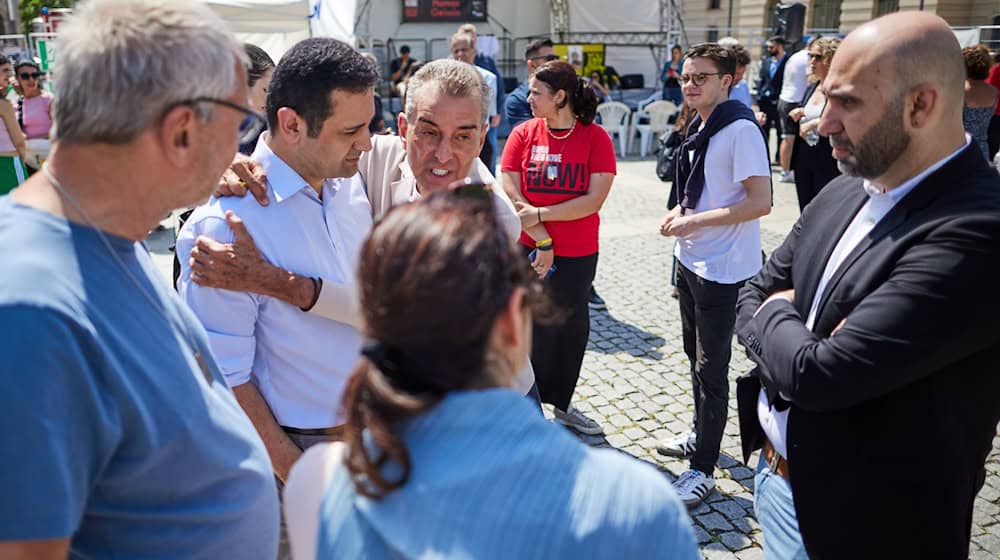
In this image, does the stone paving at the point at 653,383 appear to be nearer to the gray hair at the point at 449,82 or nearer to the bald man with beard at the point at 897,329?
the bald man with beard at the point at 897,329

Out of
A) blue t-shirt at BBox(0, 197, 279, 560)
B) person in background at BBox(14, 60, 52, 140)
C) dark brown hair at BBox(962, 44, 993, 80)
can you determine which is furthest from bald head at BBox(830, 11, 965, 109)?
person in background at BBox(14, 60, 52, 140)

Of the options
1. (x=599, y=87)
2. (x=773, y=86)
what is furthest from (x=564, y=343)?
(x=599, y=87)

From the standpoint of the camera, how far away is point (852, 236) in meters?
1.94

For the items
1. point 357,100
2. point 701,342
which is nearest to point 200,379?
point 357,100

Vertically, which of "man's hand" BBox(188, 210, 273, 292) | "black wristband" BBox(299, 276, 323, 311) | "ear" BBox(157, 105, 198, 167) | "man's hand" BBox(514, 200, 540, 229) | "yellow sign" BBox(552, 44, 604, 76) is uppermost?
"yellow sign" BBox(552, 44, 604, 76)

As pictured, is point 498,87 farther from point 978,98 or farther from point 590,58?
point 590,58

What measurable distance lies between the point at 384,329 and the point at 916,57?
153cm

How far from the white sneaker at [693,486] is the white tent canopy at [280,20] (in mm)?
7063

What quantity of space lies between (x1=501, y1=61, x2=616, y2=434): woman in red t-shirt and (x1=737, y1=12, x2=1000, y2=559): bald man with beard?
2.43 meters

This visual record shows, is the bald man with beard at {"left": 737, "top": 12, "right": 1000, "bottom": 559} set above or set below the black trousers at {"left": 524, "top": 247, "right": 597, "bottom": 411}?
above

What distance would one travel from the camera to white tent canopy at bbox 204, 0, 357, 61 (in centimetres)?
918

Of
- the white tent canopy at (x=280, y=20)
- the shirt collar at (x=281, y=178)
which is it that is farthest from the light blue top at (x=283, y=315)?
the white tent canopy at (x=280, y=20)

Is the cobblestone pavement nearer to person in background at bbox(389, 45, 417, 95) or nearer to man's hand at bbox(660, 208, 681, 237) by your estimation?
man's hand at bbox(660, 208, 681, 237)

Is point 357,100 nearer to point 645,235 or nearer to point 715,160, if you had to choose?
point 715,160
